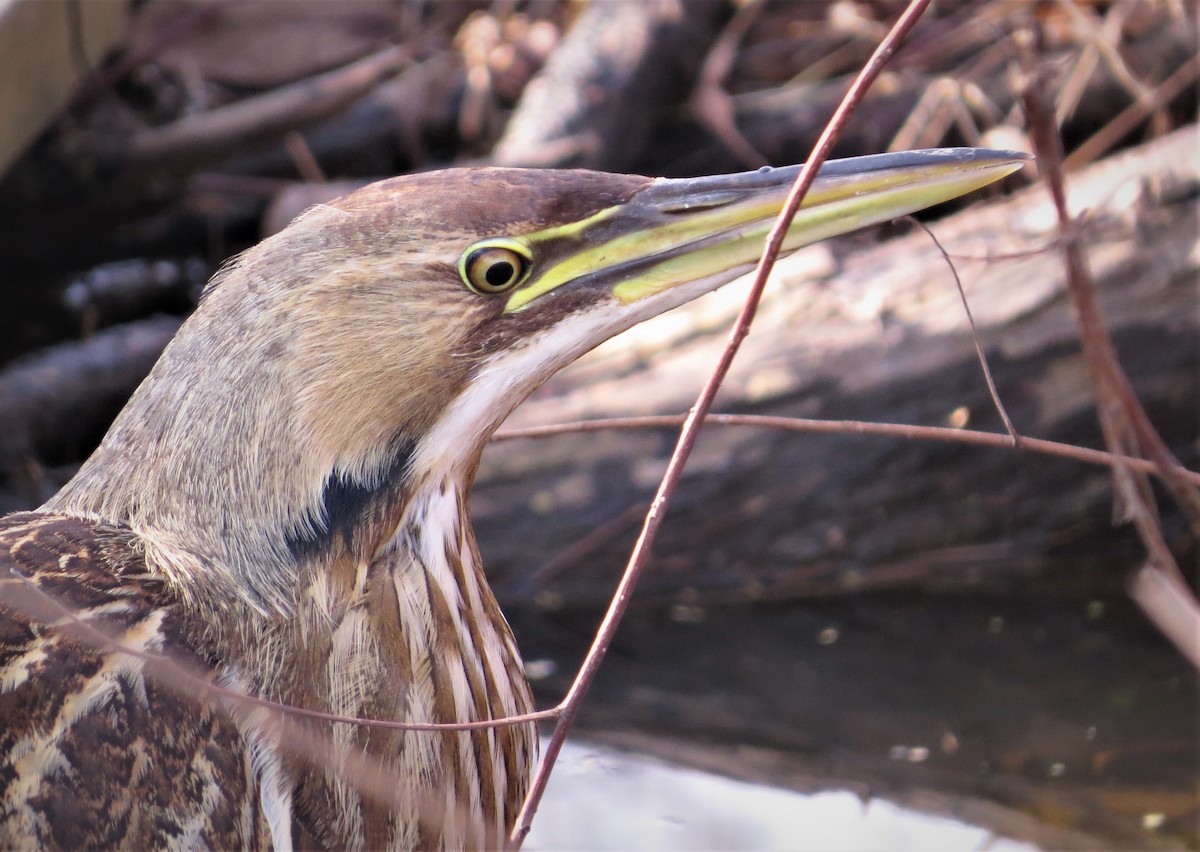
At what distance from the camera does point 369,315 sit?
150cm

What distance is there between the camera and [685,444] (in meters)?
1.22

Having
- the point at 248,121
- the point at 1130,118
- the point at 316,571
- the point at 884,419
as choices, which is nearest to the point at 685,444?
the point at 316,571

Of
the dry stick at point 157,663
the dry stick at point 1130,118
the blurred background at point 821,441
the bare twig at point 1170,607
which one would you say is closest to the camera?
the bare twig at point 1170,607

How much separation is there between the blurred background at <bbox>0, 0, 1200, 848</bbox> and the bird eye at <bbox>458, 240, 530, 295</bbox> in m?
0.83

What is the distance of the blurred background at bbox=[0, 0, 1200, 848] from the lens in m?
2.59

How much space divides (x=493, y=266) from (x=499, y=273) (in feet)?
0.04

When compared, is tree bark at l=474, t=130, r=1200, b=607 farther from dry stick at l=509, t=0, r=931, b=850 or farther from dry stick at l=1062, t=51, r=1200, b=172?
dry stick at l=509, t=0, r=931, b=850

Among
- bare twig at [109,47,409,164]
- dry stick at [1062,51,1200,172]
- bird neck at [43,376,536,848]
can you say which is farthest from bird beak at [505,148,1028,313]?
bare twig at [109,47,409,164]

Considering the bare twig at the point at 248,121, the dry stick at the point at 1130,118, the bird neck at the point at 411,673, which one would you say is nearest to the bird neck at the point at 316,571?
the bird neck at the point at 411,673

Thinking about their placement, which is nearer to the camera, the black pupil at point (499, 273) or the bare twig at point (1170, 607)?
the bare twig at point (1170, 607)

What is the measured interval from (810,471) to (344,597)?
1.69 meters

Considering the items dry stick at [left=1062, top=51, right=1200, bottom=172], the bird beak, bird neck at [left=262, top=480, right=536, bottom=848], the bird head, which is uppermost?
dry stick at [left=1062, top=51, right=1200, bottom=172]

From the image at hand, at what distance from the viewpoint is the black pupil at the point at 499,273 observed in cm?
150

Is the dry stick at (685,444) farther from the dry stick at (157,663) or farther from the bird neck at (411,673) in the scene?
the bird neck at (411,673)
